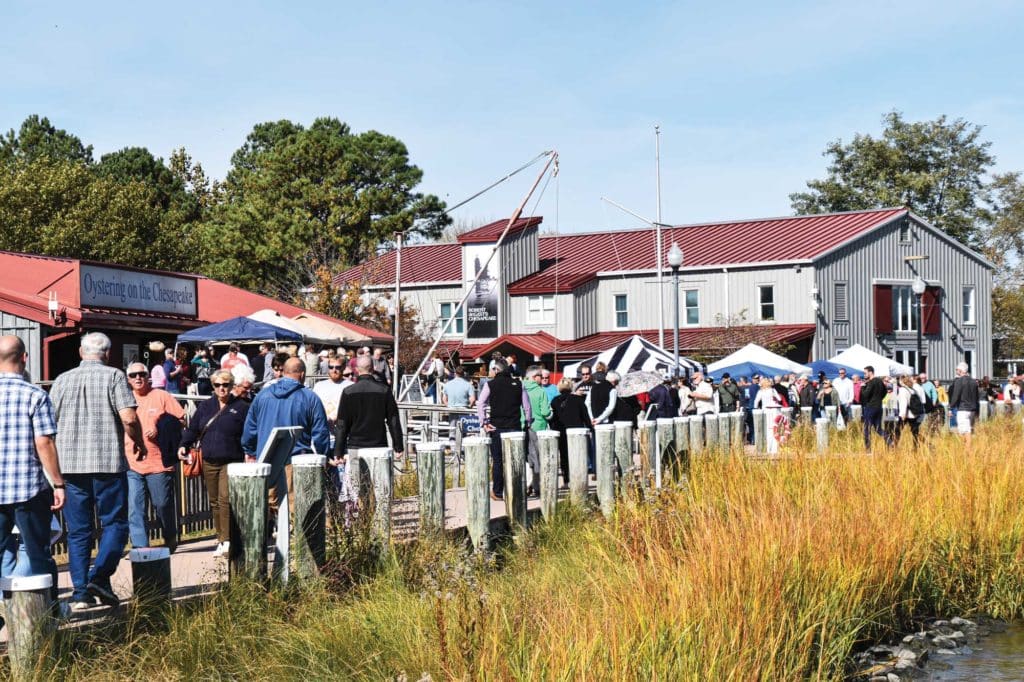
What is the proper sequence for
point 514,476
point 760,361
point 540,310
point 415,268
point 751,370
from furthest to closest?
point 415,268
point 540,310
point 760,361
point 751,370
point 514,476

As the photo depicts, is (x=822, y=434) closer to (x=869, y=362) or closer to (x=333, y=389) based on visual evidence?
(x=333, y=389)


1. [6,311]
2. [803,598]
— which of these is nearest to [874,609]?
[803,598]

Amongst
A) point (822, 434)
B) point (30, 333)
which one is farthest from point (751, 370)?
point (30, 333)

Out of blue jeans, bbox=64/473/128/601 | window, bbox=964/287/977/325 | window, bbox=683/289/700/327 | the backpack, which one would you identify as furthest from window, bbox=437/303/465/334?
blue jeans, bbox=64/473/128/601

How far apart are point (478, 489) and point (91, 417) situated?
2.93 m

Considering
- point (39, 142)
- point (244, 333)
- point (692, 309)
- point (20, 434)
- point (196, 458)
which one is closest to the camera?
point (20, 434)

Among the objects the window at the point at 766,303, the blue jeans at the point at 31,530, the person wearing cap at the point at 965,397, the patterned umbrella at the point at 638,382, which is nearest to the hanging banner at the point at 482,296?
the window at the point at 766,303

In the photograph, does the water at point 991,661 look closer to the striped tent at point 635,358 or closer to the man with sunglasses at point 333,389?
the man with sunglasses at point 333,389

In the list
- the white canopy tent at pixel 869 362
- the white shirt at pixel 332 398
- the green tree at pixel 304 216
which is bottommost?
the white shirt at pixel 332 398

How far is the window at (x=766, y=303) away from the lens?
162 feet

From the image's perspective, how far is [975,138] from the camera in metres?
70.8

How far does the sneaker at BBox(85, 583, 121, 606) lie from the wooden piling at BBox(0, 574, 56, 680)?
3.06m

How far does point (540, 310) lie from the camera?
52.0m

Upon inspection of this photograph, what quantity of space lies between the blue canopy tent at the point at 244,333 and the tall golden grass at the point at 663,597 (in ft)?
38.9
